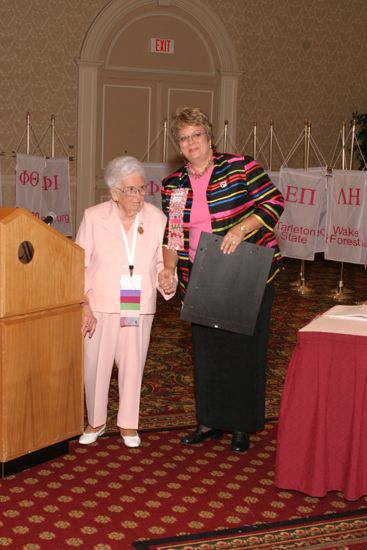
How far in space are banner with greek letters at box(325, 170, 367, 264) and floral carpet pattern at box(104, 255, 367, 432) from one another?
52cm

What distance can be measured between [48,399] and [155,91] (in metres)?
7.93

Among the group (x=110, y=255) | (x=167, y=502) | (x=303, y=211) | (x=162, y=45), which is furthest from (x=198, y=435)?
(x=162, y=45)

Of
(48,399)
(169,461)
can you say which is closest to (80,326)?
(48,399)

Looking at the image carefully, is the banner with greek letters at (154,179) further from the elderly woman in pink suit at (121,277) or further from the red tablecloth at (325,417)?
the red tablecloth at (325,417)

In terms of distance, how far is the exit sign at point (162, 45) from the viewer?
36.4 ft

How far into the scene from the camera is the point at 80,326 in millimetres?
4027

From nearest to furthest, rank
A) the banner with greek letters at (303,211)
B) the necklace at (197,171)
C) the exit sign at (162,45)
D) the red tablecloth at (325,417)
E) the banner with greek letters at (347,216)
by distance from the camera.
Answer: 1. the red tablecloth at (325,417)
2. the necklace at (197,171)
3. the banner with greek letters at (347,216)
4. the banner with greek letters at (303,211)
5. the exit sign at (162,45)

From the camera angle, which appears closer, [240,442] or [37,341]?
[37,341]

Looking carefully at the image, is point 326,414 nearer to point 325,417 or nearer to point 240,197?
point 325,417

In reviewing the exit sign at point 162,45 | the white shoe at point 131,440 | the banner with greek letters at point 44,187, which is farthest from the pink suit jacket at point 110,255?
the exit sign at point 162,45

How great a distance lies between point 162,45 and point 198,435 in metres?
7.76

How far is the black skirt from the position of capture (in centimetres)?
415

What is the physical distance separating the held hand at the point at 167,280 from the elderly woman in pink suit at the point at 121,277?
5cm

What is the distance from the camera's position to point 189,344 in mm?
6562
